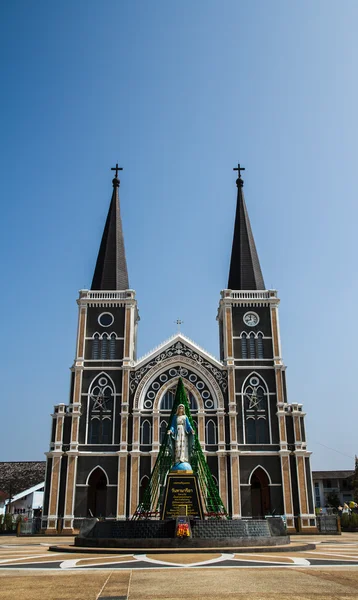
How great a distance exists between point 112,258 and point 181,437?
2574cm

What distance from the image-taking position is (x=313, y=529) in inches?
1556

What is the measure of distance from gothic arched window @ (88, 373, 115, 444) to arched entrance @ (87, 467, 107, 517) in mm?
2460

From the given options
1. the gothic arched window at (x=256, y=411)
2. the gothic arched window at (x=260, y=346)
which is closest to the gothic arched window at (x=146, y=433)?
the gothic arched window at (x=256, y=411)

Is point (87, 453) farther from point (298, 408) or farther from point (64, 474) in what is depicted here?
point (298, 408)

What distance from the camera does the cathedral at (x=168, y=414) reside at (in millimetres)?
40906

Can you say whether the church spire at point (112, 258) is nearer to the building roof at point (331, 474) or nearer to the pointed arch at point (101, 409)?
the pointed arch at point (101, 409)

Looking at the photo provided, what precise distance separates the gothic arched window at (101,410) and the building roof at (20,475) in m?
23.9

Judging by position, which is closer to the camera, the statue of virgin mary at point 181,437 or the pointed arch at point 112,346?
the statue of virgin mary at point 181,437

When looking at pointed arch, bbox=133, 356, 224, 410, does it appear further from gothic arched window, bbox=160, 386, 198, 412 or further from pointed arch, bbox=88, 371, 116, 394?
pointed arch, bbox=88, 371, 116, 394

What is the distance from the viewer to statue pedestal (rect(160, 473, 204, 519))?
2289 cm

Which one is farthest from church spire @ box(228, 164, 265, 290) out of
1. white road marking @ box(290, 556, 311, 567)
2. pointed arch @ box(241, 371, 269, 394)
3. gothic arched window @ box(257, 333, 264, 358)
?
white road marking @ box(290, 556, 311, 567)

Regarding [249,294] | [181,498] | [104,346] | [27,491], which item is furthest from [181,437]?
[27,491]

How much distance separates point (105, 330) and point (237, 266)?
12888 millimetres

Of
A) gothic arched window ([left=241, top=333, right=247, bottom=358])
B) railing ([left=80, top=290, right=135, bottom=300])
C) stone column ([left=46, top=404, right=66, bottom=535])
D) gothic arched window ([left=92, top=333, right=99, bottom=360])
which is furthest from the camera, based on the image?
railing ([left=80, top=290, right=135, bottom=300])
